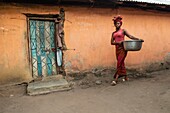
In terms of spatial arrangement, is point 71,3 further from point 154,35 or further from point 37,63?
point 154,35

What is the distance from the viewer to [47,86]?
6824mm

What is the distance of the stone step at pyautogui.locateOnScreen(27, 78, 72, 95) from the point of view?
6.64m

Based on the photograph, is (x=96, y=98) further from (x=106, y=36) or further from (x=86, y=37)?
(x=106, y=36)

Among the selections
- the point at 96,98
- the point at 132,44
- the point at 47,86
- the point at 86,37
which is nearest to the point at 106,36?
the point at 86,37

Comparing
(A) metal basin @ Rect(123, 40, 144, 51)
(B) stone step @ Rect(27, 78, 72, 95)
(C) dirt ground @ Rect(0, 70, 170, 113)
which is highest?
(A) metal basin @ Rect(123, 40, 144, 51)

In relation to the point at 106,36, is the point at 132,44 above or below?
below

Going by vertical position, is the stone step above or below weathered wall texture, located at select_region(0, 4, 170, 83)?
below

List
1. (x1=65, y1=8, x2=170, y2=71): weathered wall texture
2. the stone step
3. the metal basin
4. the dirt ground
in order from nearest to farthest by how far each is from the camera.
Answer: the dirt ground
the stone step
the metal basin
(x1=65, y1=8, x2=170, y2=71): weathered wall texture

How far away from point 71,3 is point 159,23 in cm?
396

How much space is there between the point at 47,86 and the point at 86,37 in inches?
88.9

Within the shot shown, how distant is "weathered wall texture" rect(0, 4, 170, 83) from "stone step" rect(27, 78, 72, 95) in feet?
1.68

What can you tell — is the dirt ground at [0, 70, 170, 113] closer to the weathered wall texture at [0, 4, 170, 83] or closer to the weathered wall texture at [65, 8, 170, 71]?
the weathered wall texture at [0, 4, 170, 83]

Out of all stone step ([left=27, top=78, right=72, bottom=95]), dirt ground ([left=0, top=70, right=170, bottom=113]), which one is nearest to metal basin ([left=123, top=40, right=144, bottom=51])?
dirt ground ([left=0, top=70, right=170, bottom=113])

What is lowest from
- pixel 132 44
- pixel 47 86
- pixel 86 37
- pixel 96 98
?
pixel 96 98
